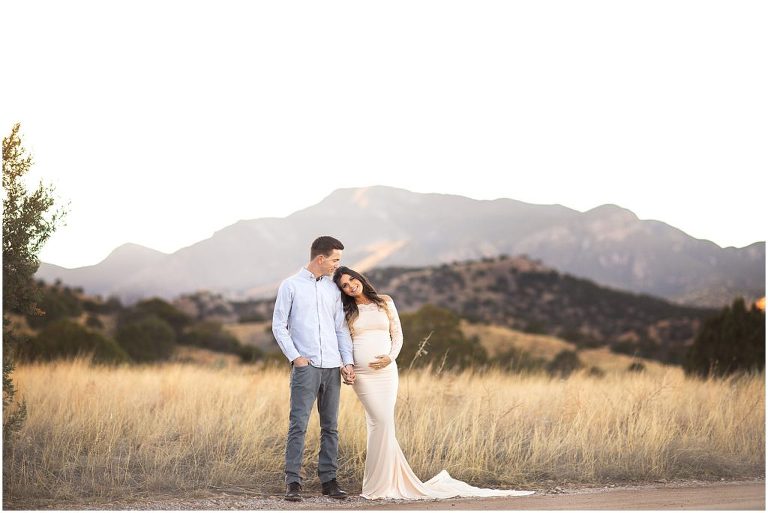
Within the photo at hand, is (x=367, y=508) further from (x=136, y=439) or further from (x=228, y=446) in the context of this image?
(x=136, y=439)

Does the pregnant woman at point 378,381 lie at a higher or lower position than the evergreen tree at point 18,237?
lower

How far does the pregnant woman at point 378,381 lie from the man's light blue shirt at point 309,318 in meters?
0.19

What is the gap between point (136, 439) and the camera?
775cm

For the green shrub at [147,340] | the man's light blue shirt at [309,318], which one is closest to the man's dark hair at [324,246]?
the man's light blue shirt at [309,318]

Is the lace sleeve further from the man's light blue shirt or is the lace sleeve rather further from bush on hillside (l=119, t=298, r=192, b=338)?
bush on hillside (l=119, t=298, r=192, b=338)

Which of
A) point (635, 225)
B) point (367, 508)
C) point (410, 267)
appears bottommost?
point (367, 508)

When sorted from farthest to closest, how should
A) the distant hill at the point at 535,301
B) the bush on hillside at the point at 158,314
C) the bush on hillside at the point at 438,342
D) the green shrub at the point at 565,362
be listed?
the distant hill at the point at 535,301 < the bush on hillside at the point at 158,314 < the green shrub at the point at 565,362 < the bush on hillside at the point at 438,342

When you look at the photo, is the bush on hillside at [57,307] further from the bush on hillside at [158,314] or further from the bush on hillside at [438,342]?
the bush on hillside at [438,342]

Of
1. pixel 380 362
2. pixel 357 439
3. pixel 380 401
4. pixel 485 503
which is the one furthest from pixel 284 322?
pixel 485 503

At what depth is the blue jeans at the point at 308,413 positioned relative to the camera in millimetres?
6453

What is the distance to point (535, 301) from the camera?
199ft

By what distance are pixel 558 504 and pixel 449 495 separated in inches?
33.9

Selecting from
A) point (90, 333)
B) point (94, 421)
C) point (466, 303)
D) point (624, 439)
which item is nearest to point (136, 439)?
point (94, 421)

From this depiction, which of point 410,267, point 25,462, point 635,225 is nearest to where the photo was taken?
point 25,462
